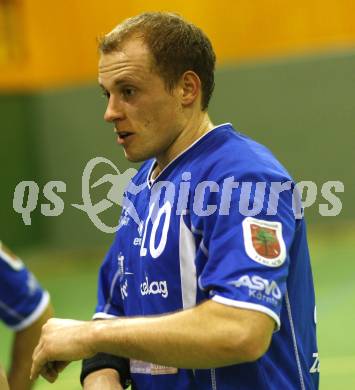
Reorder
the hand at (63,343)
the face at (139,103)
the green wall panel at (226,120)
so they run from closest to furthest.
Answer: the hand at (63,343) → the face at (139,103) → the green wall panel at (226,120)

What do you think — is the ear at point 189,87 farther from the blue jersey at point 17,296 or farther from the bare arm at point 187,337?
the blue jersey at point 17,296

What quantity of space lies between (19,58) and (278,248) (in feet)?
23.2

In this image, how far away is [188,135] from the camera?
196cm

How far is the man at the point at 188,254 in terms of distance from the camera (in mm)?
1597

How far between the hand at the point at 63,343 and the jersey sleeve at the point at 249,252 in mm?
265

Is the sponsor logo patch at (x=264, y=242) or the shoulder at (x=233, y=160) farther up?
the shoulder at (x=233, y=160)

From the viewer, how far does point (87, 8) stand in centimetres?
822

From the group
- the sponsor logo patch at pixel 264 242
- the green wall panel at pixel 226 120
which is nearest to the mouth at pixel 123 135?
the sponsor logo patch at pixel 264 242

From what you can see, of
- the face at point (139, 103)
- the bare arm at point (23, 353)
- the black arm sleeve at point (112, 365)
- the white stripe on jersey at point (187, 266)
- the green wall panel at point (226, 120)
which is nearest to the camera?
the white stripe on jersey at point (187, 266)

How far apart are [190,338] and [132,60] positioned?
0.67 m

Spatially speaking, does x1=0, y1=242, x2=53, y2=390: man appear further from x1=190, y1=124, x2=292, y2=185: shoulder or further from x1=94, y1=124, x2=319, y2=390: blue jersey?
x1=190, y1=124, x2=292, y2=185: shoulder

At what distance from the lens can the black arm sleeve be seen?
2.02 metres

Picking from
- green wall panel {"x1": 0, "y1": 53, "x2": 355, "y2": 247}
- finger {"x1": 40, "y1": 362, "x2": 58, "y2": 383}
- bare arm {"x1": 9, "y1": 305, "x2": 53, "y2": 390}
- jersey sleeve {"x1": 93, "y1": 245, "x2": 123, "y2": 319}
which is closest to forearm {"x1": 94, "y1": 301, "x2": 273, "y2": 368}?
finger {"x1": 40, "y1": 362, "x2": 58, "y2": 383}

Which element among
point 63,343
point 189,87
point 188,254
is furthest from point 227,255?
point 189,87
